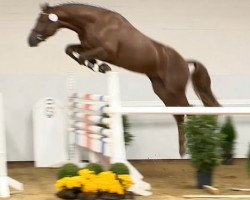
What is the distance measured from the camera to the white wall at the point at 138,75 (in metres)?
7.23

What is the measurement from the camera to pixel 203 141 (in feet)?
15.5

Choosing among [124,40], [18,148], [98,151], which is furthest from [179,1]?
[98,151]

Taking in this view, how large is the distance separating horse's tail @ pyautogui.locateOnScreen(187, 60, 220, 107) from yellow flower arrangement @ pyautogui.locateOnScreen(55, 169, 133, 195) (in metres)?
2.40

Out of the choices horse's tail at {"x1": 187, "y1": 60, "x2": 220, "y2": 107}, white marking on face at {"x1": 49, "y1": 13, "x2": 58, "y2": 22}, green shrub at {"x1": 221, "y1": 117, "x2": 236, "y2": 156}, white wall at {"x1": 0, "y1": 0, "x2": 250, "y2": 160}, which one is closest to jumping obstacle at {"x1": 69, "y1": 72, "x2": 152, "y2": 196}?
white marking on face at {"x1": 49, "y1": 13, "x2": 58, "y2": 22}

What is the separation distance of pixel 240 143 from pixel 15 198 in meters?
4.02

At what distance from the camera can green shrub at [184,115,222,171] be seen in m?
4.69

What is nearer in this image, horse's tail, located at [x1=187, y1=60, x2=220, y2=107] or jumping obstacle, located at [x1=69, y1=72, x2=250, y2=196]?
jumping obstacle, located at [x1=69, y1=72, x2=250, y2=196]

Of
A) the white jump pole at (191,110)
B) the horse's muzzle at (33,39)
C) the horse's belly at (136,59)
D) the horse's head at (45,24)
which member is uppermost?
the horse's head at (45,24)

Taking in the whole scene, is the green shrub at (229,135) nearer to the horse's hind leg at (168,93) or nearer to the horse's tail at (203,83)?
the horse's tail at (203,83)

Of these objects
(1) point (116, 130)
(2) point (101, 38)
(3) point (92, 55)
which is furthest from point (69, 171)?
(2) point (101, 38)

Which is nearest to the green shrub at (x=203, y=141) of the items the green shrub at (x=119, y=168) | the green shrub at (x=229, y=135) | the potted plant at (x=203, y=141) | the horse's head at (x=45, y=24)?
the potted plant at (x=203, y=141)

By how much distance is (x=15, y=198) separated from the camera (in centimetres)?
442

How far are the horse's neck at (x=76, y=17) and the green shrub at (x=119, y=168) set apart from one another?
178 cm

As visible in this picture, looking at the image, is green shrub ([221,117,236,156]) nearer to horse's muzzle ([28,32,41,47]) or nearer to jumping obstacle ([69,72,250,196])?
horse's muzzle ([28,32,41,47])
